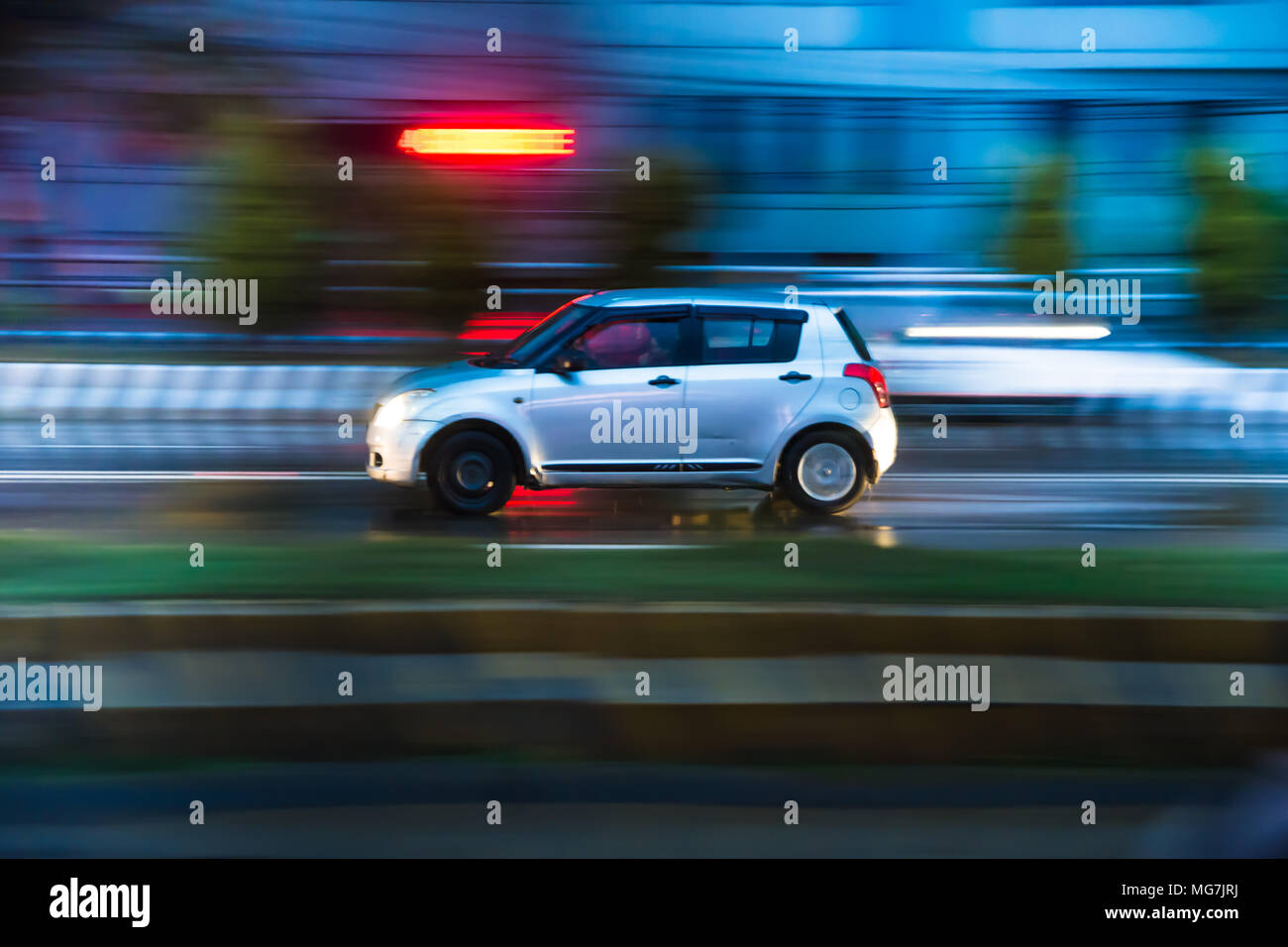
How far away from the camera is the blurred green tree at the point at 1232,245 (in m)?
16.3

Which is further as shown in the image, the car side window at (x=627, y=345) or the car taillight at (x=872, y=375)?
the car taillight at (x=872, y=375)

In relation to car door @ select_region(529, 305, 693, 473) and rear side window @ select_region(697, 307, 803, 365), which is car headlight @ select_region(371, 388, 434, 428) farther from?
rear side window @ select_region(697, 307, 803, 365)

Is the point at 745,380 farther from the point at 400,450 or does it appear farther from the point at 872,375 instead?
the point at 400,450

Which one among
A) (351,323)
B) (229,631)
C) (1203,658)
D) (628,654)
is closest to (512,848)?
(628,654)

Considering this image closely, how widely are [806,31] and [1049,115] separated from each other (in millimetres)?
3207

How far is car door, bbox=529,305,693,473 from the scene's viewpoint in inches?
354

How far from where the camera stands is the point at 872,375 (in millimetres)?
9273

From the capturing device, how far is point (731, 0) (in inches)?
623

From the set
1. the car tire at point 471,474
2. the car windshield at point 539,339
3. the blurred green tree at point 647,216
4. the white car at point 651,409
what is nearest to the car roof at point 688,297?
the white car at point 651,409

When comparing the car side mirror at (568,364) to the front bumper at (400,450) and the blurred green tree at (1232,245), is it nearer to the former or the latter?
the front bumper at (400,450)

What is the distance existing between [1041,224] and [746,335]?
8.39m

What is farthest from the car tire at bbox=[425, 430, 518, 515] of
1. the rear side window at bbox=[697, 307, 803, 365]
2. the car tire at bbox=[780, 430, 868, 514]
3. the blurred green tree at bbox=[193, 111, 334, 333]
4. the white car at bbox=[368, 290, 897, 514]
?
the blurred green tree at bbox=[193, 111, 334, 333]

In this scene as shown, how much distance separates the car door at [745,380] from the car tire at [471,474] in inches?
51.7

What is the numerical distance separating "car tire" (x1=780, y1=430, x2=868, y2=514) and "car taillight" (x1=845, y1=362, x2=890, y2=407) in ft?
1.17
